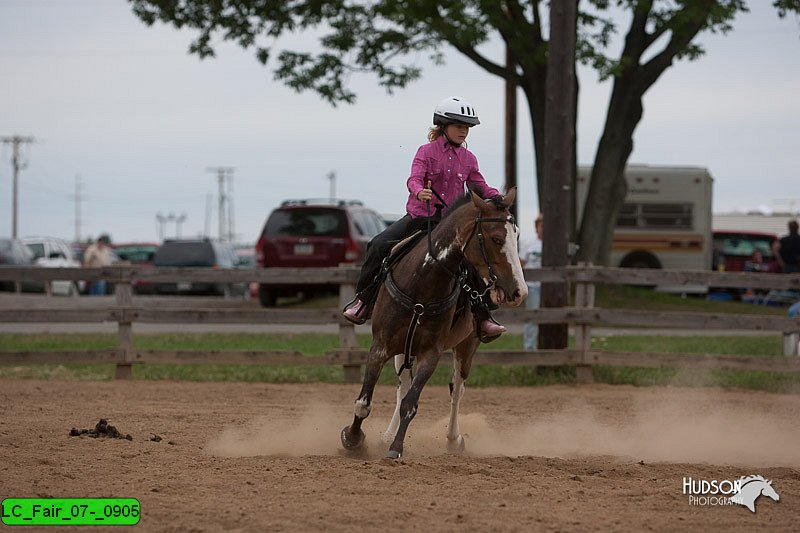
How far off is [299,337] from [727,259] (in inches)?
738

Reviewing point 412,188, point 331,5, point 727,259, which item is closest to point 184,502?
point 412,188

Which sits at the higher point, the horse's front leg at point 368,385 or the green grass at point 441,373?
the horse's front leg at point 368,385

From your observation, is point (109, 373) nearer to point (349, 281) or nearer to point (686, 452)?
point (349, 281)

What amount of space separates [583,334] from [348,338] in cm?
302

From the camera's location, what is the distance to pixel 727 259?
3391 centimetres

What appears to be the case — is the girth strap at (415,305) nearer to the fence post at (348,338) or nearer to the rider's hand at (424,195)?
the rider's hand at (424,195)

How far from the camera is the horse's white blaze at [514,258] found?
725 centimetres

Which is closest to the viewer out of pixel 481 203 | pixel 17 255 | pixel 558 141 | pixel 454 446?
pixel 481 203

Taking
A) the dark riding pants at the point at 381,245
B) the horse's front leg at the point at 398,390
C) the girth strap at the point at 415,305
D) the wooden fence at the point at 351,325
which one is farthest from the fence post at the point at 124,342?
the girth strap at the point at 415,305

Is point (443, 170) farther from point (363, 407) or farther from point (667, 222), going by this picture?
point (667, 222)

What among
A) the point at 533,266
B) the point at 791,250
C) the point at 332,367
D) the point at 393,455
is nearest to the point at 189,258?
the point at 332,367

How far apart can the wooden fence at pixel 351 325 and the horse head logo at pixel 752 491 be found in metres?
6.64

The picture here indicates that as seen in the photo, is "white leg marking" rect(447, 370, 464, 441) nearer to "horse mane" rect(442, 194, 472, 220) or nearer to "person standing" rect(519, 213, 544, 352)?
"horse mane" rect(442, 194, 472, 220)

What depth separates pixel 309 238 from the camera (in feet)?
75.3
